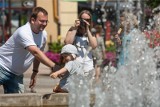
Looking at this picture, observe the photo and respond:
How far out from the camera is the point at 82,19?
952cm

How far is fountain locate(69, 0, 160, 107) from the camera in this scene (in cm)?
759

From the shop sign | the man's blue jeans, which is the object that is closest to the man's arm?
the man's blue jeans

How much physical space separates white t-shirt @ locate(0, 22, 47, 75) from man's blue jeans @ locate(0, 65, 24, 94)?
0.21 feet

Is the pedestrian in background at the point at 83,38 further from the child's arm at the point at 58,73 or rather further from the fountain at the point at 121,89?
the child's arm at the point at 58,73

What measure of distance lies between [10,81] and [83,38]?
5.62 feet

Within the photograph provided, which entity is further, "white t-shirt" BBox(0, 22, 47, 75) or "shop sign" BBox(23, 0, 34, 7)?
"shop sign" BBox(23, 0, 34, 7)

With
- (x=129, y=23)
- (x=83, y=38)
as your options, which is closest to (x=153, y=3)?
(x=129, y=23)

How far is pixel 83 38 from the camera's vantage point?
9.69 meters

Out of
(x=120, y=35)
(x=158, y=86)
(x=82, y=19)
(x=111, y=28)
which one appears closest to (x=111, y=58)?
(x=120, y=35)

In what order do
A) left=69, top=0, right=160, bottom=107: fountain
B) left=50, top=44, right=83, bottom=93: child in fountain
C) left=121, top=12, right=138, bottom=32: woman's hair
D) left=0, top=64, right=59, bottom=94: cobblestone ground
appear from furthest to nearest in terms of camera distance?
left=0, top=64, right=59, bottom=94: cobblestone ground → left=121, top=12, right=138, bottom=32: woman's hair → left=50, top=44, right=83, bottom=93: child in fountain → left=69, top=0, right=160, bottom=107: fountain

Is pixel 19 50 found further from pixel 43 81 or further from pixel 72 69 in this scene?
pixel 43 81

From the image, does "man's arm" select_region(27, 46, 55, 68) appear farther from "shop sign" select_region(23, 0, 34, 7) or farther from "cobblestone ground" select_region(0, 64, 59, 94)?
"shop sign" select_region(23, 0, 34, 7)

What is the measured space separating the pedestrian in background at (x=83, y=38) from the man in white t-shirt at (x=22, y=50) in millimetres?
1234

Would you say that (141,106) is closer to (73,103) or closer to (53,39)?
(73,103)
